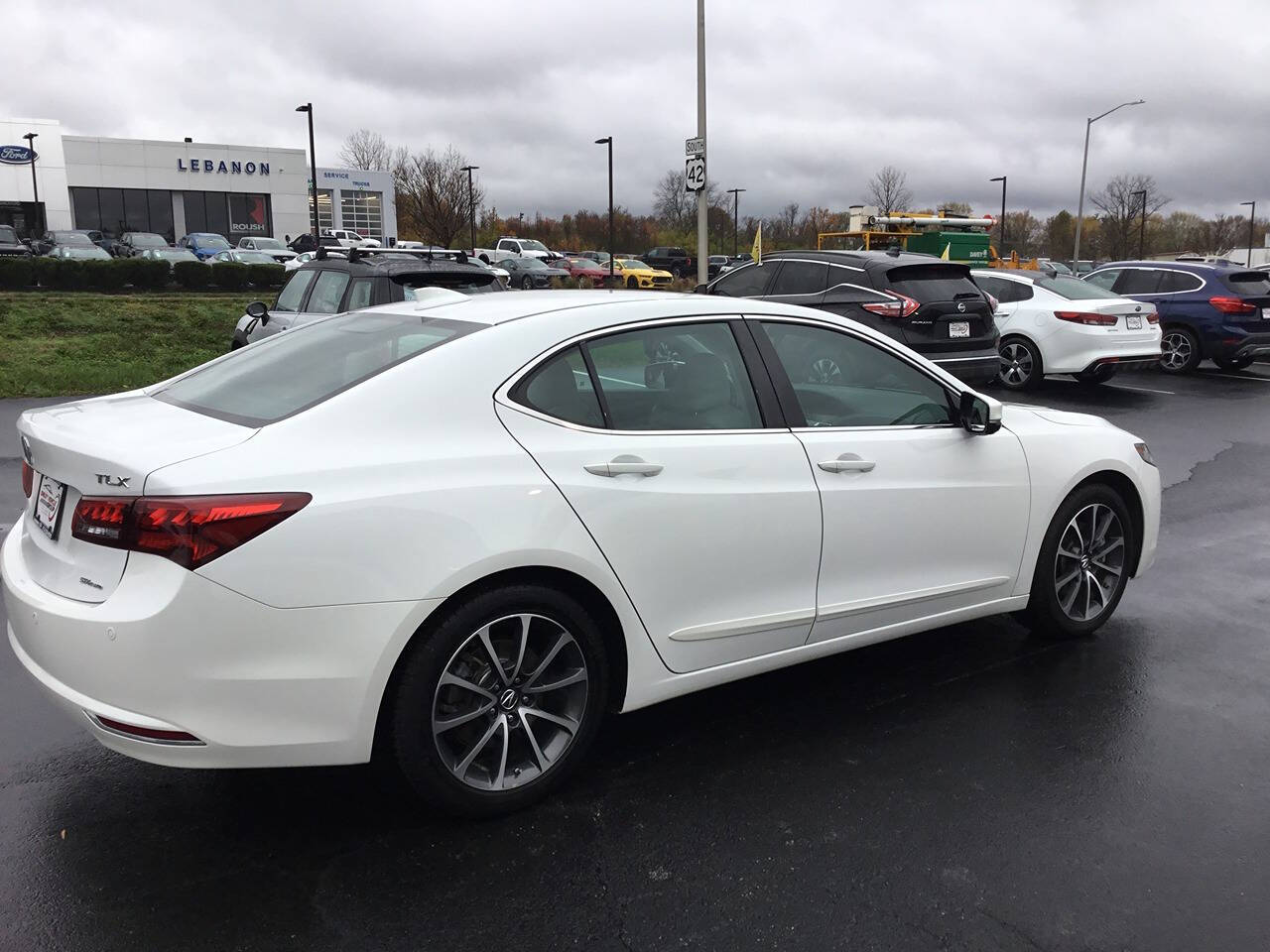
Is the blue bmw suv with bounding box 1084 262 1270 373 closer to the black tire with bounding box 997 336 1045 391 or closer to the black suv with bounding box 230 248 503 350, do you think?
the black tire with bounding box 997 336 1045 391

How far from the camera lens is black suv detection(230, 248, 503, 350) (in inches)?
385

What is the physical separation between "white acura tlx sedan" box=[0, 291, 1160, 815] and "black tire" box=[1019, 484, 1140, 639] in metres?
0.25

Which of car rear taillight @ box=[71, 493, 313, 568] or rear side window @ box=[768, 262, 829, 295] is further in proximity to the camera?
rear side window @ box=[768, 262, 829, 295]

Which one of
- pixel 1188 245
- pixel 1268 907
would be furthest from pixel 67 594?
pixel 1188 245

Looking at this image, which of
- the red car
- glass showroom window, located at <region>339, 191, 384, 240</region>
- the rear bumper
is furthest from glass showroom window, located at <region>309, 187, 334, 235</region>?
the rear bumper

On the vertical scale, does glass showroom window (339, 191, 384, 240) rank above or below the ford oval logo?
below

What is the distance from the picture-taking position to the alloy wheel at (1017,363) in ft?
47.4

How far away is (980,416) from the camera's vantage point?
4.36 meters

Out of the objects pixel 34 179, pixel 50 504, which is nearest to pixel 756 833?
pixel 50 504

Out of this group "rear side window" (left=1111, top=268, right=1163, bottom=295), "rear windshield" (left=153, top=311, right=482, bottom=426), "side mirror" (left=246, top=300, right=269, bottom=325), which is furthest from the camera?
"rear side window" (left=1111, top=268, right=1163, bottom=295)

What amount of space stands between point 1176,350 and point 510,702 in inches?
643

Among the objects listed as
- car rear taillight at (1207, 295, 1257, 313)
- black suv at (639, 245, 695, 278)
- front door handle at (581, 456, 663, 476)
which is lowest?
front door handle at (581, 456, 663, 476)

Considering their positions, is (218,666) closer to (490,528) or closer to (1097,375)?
(490,528)

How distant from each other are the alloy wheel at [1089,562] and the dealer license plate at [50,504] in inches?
154
